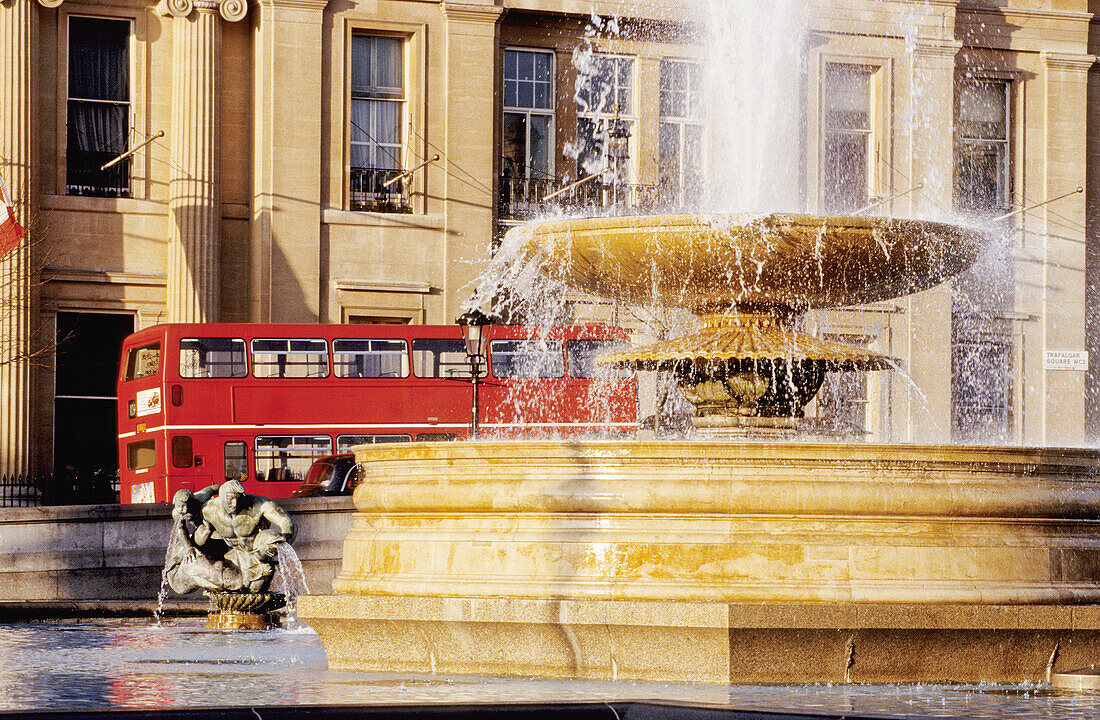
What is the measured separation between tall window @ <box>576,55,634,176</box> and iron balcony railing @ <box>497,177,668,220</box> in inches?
19.3

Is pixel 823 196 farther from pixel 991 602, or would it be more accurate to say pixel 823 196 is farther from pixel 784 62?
pixel 991 602

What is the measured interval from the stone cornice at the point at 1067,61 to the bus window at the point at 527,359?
15.2m

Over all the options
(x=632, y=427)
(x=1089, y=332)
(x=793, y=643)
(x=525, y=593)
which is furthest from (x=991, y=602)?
(x=1089, y=332)

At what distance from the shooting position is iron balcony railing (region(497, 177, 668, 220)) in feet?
120

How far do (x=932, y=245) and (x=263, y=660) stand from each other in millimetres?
5246

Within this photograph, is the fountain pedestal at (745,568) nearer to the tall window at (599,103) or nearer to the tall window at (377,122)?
the tall window at (377,122)

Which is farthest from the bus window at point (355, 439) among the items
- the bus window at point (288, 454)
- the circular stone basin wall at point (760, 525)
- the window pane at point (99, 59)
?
the circular stone basin wall at point (760, 525)

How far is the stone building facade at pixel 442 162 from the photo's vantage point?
1332 inches

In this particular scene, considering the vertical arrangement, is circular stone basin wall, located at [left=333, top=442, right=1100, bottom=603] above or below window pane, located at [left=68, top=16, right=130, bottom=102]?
below

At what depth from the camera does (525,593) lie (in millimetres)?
9625

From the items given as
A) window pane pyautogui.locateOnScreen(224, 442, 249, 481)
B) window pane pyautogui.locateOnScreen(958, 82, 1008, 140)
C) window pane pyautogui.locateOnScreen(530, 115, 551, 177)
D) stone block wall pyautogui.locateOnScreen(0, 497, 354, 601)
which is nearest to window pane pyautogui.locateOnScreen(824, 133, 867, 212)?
window pane pyautogui.locateOnScreen(958, 82, 1008, 140)

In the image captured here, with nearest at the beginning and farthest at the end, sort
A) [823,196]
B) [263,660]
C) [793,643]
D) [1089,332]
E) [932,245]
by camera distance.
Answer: [793,643] → [263,660] → [932,245] → [823,196] → [1089,332]

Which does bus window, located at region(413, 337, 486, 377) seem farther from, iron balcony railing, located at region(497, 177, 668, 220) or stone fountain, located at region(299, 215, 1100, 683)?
stone fountain, located at region(299, 215, 1100, 683)

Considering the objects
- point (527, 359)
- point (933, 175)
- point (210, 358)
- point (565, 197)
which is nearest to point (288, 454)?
point (210, 358)
